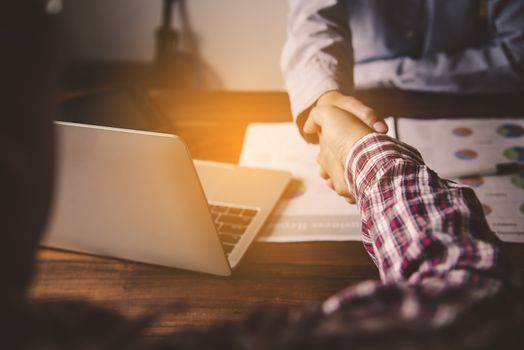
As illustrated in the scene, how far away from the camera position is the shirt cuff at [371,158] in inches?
21.5

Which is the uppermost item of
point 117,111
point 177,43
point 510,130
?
point 117,111

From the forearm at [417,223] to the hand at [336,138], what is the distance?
8 cm

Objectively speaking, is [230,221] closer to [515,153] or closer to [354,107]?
[354,107]

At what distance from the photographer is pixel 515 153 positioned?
781 mm

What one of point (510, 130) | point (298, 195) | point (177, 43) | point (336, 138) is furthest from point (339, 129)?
point (177, 43)

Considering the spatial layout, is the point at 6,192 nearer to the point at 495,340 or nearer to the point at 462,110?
the point at 495,340

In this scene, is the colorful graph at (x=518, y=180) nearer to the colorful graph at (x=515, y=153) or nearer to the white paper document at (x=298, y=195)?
the colorful graph at (x=515, y=153)

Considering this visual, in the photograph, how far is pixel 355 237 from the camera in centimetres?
63

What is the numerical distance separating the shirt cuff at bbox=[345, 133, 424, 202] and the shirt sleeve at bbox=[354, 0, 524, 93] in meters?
0.52

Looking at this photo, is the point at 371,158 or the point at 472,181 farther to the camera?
the point at 472,181

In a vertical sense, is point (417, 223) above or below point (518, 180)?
above

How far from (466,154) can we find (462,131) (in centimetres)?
9

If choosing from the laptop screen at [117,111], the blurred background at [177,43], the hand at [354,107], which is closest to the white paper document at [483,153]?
the hand at [354,107]

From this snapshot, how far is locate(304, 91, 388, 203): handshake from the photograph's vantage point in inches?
26.2
